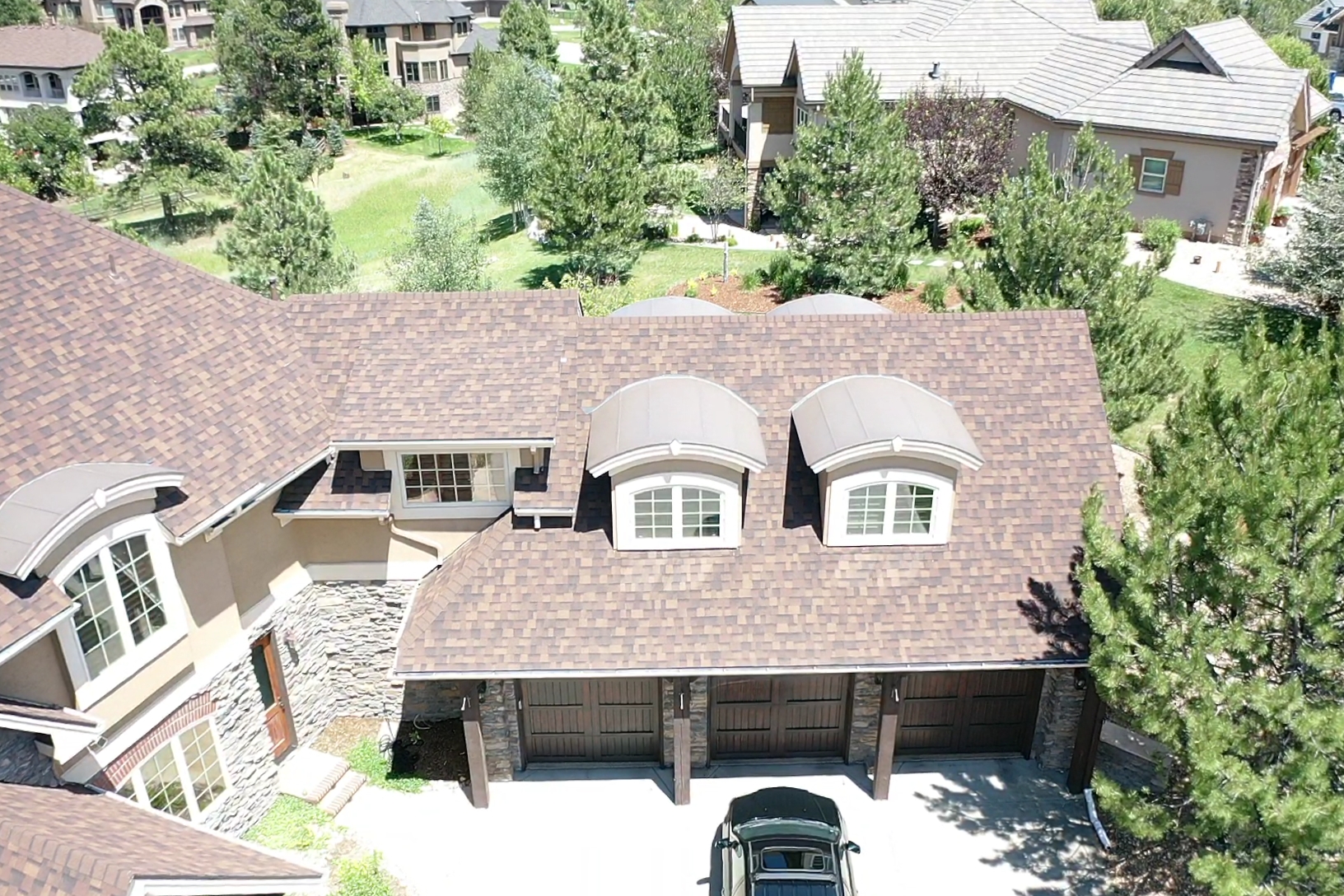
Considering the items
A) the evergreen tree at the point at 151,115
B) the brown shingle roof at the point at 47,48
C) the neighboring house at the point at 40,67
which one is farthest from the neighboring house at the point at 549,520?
the brown shingle roof at the point at 47,48

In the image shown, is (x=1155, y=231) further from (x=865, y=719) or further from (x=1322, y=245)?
Answer: (x=865, y=719)

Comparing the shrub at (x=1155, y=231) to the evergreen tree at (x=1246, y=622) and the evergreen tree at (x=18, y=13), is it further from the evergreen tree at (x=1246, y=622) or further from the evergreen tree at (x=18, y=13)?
the evergreen tree at (x=18, y=13)

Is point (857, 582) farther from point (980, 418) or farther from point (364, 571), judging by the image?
point (364, 571)

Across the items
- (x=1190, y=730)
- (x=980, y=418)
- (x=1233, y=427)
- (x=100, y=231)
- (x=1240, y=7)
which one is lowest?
(x=1190, y=730)

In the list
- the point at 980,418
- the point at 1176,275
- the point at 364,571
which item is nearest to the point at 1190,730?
the point at 980,418

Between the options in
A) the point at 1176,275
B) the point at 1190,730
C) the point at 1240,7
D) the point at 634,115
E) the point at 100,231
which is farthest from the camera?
the point at 1240,7

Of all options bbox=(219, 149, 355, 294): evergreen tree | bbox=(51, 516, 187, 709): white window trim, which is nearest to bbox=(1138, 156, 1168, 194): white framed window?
bbox=(219, 149, 355, 294): evergreen tree
